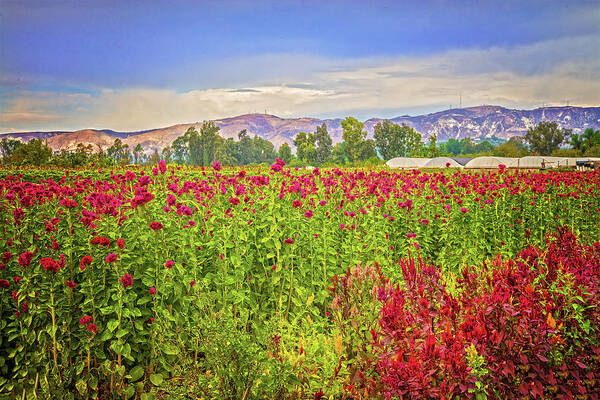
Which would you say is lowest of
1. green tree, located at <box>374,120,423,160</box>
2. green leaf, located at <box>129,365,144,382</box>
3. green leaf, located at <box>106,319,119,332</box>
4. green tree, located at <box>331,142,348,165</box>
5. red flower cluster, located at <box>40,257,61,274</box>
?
green leaf, located at <box>129,365,144,382</box>

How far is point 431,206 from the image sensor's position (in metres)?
7.27

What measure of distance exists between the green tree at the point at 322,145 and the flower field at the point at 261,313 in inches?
4123

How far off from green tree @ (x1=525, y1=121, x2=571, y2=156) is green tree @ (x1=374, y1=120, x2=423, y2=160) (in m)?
30.2

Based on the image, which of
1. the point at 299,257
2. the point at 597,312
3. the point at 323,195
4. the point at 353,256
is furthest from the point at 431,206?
the point at 597,312

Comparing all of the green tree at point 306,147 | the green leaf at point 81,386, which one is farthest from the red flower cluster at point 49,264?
the green tree at point 306,147

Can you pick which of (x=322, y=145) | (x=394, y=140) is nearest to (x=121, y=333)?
(x=322, y=145)

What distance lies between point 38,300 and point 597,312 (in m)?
3.97

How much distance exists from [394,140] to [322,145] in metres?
22.4

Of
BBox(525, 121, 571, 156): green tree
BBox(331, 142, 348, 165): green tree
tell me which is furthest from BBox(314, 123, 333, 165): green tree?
BBox(525, 121, 571, 156): green tree

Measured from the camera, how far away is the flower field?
2.16m

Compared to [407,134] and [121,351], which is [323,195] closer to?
[121,351]

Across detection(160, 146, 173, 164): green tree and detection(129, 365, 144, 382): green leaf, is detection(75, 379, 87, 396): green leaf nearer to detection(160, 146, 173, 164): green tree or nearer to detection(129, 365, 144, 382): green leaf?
detection(129, 365, 144, 382): green leaf

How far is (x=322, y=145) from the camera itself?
369ft

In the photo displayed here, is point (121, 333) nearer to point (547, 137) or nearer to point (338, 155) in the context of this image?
point (338, 155)
